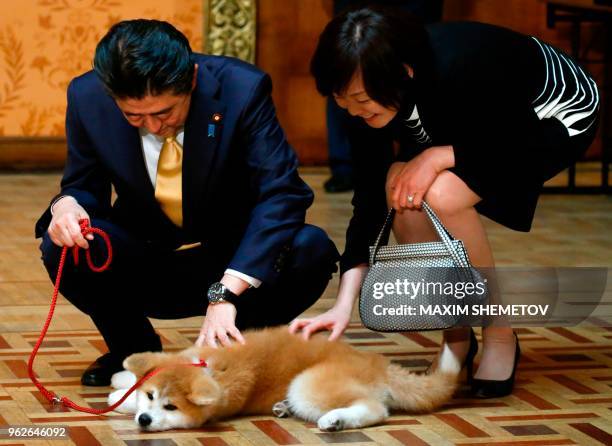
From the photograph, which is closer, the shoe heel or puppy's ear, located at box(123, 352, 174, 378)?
puppy's ear, located at box(123, 352, 174, 378)

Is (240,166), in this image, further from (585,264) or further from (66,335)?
(585,264)

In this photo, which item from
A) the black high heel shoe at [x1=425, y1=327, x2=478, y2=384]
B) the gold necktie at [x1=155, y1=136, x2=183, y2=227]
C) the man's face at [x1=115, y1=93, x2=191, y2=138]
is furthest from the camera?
the black high heel shoe at [x1=425, y1=327, x2=478, y2=384]

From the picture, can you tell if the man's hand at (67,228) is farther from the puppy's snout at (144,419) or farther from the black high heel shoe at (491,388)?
the black high heel shoe at (491,388)

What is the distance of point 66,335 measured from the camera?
2955mm

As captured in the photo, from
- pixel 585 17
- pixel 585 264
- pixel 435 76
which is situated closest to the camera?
pixel 435 76

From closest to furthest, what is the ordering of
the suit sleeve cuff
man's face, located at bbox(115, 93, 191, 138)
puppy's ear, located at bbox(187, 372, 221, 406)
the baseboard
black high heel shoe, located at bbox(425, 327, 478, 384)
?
puppy's ear, located at bbox(187, 372, 221, 406) < man's face, located at bbox(115, 93, 191, 138) < the suit sleeve cuff < black high heel shoe, located at bbox(425, 327, 478, 384) < the baseboard

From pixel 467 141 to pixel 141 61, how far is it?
64cm

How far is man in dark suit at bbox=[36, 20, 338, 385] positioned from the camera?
239 centimetres

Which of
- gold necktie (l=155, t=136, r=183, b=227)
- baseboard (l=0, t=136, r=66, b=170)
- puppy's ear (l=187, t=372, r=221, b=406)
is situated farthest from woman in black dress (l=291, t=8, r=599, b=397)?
baseboard (l=0, t=136, r=66, b=170)

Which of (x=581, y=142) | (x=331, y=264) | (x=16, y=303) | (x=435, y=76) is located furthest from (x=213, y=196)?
(x=16, y=303)

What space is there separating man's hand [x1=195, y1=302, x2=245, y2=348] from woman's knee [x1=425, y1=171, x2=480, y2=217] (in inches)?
17.0

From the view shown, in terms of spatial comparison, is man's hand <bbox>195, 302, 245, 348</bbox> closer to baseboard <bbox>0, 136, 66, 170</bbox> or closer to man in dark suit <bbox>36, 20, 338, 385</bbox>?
man in dark suit <bbox>36, 20, 338, 385</bbox>

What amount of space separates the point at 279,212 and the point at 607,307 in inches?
48.4

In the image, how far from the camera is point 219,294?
7.64 feet
